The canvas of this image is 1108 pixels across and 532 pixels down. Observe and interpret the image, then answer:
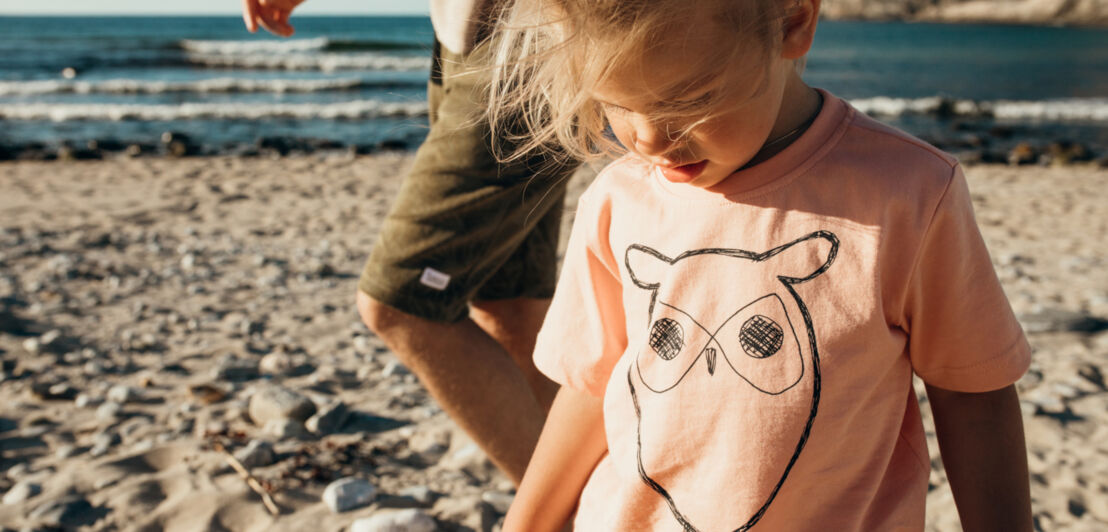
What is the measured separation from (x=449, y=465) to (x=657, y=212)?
6.32ft

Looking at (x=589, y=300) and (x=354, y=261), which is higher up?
(x=589, y=300)

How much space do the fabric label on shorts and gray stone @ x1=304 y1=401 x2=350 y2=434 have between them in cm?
151

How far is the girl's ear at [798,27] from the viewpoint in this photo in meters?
0.92

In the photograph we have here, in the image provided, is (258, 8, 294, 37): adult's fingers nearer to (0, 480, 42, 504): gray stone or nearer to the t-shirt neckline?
the t-shirt neckline

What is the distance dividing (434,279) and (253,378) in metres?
2.19

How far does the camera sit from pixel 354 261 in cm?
546

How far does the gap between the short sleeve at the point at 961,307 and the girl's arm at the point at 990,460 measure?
63 millimetres

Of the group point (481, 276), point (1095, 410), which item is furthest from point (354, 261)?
point (1095, 410)

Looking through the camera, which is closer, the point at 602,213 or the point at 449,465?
the point at 602,213

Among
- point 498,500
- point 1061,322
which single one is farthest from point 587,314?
point 1061,322

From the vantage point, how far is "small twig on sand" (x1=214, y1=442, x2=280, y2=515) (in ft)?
7.97

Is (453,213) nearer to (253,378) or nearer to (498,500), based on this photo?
(498,500)

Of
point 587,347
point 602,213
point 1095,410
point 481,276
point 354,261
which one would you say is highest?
point 602,213

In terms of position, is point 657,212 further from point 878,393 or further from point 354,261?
point 354,261
